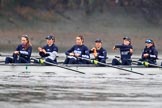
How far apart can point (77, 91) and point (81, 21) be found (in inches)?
1474

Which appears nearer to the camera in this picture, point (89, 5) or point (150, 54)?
point (150, 54)

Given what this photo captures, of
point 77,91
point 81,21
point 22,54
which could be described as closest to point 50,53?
point 22,54

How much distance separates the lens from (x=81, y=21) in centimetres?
5650

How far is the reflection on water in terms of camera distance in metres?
16.7

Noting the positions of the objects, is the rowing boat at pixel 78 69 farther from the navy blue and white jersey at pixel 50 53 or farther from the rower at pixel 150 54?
the navy blue and white jersey at pixel 50 53

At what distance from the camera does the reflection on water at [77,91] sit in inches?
659

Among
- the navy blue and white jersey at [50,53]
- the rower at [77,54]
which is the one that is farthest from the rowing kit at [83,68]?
the navy blue and white jersey at [50,53]

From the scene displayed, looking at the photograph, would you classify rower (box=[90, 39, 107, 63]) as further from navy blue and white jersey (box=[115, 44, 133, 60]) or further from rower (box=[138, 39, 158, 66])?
rower (box=[138, 39, 158, 66])

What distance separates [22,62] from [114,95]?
300 inches

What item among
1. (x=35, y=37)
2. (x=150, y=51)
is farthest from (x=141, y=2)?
(x=150, y=51)

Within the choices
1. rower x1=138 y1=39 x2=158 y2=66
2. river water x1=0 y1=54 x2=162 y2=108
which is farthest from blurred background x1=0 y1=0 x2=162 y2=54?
river water x1=0 y1=54 x2=162 y2=108

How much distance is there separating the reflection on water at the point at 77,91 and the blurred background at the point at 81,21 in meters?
26.3

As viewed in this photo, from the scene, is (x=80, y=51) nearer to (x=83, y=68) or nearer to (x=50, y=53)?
(x=50, y=53)

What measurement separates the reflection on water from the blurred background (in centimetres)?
2630
